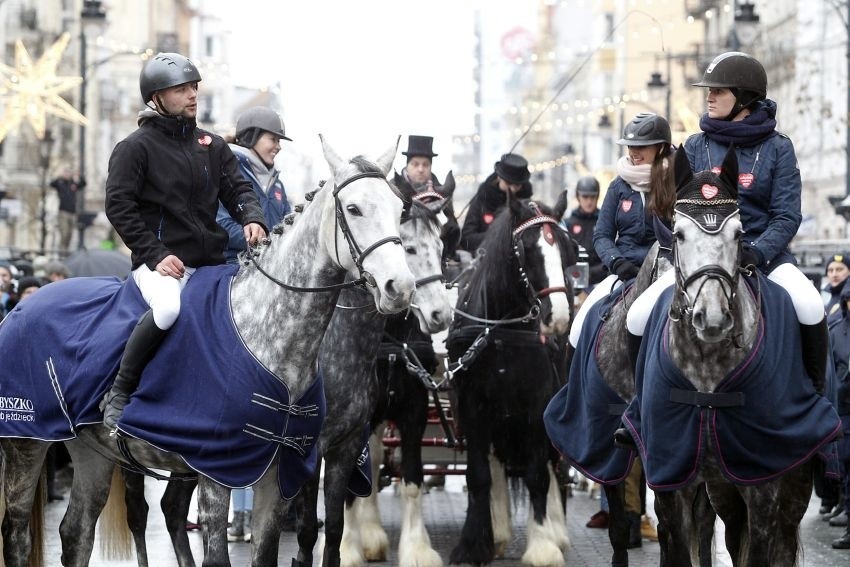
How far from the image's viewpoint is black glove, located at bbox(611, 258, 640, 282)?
33.1ft

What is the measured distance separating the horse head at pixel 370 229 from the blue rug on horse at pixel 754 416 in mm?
1591

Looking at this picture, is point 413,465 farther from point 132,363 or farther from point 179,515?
point 132,363

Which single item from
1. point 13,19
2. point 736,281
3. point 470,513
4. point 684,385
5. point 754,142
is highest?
point 13,19

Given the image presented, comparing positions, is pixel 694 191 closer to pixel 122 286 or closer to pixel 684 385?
pixel 684 385

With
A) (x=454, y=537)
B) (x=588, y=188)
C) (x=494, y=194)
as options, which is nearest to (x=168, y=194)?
(x=494, y=194)

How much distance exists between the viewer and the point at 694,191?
782cm

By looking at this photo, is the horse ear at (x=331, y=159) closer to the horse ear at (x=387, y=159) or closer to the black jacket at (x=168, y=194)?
the horse ear at (x=387, y=159)

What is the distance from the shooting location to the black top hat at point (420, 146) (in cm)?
1312

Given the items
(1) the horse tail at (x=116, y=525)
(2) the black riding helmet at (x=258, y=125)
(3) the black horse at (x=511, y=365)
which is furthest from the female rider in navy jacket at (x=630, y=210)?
(1) the horse tail at (x=116, y=525)

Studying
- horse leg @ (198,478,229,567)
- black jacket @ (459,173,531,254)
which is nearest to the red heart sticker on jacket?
horse leg @ (198,478,229,567)

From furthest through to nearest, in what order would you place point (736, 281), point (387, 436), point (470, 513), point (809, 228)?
point (809, 228) → point (387, 436) → point (470, 513) → point (736, 281)

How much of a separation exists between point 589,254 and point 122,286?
7.45 m

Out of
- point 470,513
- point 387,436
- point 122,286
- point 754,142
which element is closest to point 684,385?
point 754,142

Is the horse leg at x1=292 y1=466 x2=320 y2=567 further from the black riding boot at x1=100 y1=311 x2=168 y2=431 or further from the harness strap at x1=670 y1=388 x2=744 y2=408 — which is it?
the harness strap at x1=670 y1=388 x2=744 y2=408
